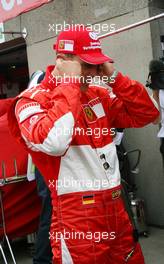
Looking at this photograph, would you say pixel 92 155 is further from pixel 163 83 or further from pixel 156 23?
pixel 156 23

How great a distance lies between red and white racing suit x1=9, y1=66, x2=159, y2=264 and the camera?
2.06 metres

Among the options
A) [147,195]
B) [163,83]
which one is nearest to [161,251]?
[147,195]

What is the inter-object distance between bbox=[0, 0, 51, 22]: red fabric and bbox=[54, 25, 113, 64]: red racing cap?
4.35 meters

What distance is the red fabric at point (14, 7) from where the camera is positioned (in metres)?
6.53

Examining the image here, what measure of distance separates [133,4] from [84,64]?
3228 mm

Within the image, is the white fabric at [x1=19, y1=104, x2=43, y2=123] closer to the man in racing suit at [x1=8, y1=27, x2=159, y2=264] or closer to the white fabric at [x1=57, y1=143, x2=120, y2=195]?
the man in racing suit at [x1=8, y1=27, x2=159, y2=264]

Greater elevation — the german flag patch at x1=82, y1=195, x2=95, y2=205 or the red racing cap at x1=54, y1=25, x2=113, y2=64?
the red racing cap at x1=54, y1=25, x2=113, y2=64

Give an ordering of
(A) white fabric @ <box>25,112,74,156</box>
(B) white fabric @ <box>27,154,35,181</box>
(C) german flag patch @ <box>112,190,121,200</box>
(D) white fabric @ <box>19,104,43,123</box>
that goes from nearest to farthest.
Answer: (A) white fabric @ <box>25,112,74,156</box>
(D) white fabric @ <box>19,104,43,123</box>
(C) german flag patch @ <box>112,190,121,200</box>
(B) white fabric @ <box>27,154,35,181</box>

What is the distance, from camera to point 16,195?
437cm

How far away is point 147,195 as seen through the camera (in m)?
5.25

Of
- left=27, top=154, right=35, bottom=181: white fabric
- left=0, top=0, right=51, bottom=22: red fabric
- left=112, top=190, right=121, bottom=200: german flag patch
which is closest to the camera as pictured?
left=112, top=190, right=121, bottom=200: german flag patch

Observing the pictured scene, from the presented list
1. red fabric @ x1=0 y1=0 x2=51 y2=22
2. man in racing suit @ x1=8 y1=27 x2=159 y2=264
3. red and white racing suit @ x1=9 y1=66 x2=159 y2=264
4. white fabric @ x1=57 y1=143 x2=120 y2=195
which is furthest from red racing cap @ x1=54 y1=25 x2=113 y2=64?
red fabric @ x1=0 y1=0 x2=51 y2=22

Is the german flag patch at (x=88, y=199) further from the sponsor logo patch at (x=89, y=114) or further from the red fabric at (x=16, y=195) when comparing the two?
the red fabric at (x=16, y=195)

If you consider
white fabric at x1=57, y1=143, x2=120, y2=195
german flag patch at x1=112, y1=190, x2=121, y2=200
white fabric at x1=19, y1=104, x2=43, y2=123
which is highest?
white fabric at x1=19, y1=104, x2=43, y2=123
